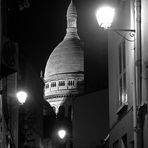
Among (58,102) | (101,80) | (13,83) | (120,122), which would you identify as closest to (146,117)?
(120,122)

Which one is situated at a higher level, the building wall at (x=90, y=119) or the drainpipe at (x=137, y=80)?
the building wall at (x=90, y=119)

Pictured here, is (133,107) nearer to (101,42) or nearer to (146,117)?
(146,117)

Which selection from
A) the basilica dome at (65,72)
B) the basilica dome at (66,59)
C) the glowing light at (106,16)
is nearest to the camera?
the glowing light at (106,16)

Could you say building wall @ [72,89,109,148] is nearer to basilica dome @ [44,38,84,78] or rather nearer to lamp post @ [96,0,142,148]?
lamp post @ [96,0,142,148]

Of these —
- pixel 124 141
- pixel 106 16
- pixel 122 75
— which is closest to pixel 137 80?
pixel 106 16

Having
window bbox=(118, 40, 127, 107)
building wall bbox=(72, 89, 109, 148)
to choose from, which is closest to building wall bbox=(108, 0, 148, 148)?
window bbox=(118, 40, 127, 107)

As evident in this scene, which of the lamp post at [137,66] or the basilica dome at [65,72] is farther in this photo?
the basilica dome at [65,72]

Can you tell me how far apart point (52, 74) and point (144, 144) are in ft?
371

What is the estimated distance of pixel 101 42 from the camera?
36.5m

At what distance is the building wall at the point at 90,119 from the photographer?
42.8 m

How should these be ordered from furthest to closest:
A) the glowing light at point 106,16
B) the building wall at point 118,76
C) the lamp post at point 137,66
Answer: the building wall at point 118,76
the lamp post at point 137,66
the glowing light at point 106,16

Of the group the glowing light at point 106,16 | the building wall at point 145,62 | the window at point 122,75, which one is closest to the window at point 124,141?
the window at point 122,75

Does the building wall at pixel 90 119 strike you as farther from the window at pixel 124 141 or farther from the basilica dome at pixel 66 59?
the basilica dome at pixel 66 59

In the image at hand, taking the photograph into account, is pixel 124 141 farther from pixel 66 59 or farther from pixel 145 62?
pixel 66 59
